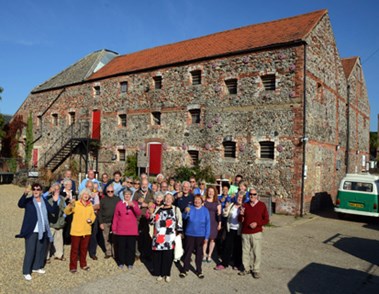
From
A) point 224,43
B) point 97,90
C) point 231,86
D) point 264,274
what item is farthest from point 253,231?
point 97,90

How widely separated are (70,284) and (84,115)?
19435mm

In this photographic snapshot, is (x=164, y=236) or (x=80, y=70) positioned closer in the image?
(x=164, y=236)

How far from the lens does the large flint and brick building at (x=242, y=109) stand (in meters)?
14.6

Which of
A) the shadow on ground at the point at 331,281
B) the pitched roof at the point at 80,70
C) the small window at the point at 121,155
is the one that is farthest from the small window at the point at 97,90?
the shadow on ground at the point at 331,281

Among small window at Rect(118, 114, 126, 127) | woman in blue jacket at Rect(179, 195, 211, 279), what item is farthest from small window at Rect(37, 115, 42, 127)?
woman in blue jacket at Rect(179, 195, 211, 279)

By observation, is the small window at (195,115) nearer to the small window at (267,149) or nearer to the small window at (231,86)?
the small window at (231,86)

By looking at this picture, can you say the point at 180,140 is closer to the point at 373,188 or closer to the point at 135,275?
the point at 373,188

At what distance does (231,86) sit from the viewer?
1656 cm

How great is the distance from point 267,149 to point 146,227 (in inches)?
357

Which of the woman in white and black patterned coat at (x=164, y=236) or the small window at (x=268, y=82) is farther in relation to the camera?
the small window at (x=268, y=82)

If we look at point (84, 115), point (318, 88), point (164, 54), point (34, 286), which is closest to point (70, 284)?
point (34, 286)

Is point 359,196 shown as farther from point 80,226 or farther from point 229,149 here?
point 80,226

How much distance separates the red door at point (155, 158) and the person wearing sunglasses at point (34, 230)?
12.5 m

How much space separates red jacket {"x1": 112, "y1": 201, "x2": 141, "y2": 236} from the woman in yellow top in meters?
0.50
